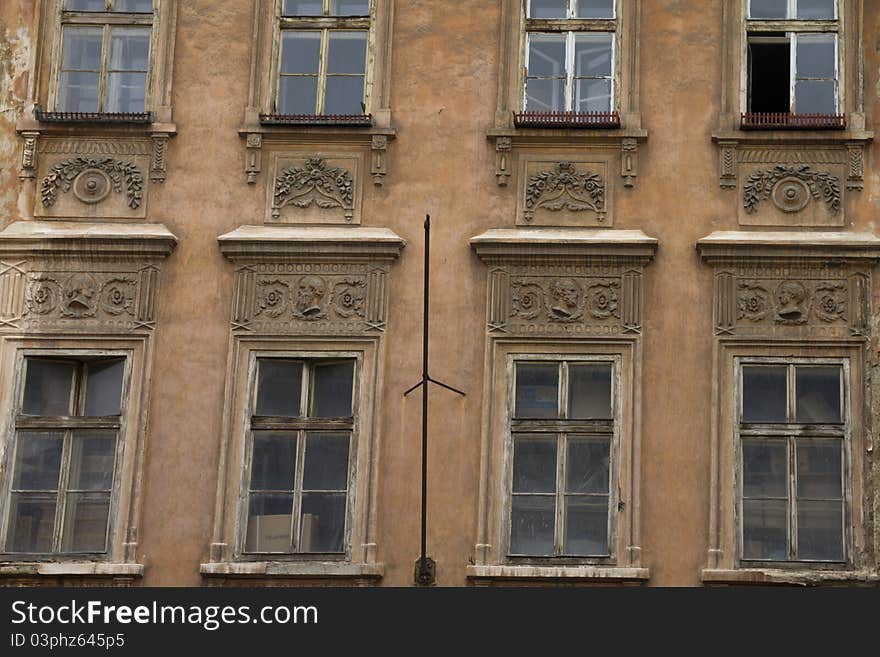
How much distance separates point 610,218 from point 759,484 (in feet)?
7.47

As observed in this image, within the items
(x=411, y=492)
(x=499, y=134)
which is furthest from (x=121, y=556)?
(x=499, y=134)

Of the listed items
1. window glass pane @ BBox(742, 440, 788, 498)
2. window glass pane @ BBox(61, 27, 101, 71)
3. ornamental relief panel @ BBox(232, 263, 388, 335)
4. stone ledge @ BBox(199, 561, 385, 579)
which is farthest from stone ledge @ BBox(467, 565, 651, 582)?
window glass pane @ BBox(61, 27, 101, 71)

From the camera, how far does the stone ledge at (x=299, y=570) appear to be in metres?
14.4

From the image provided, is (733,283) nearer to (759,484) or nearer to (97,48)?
(759,484)

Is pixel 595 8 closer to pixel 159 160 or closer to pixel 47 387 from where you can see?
pixel 159 160

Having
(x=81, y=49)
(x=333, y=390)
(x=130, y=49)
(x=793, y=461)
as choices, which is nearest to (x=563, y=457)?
(x=793, y=461)

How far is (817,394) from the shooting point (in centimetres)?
1464

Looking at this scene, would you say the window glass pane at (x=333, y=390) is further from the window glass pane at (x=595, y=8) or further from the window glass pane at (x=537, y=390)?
the window glass pane at (x=595, y=8)

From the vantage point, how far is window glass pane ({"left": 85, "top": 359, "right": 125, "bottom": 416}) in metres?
15.0

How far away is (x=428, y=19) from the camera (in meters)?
15.6

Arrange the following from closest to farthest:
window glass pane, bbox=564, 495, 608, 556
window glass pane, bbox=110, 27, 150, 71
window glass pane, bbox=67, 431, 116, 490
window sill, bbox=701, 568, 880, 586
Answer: window sill, bbox=701, 568, 880, 586, window glass pane, bbox=564, 495, 608, 556, window glass pane, bbox=67, 431, 116, 490, window glass pane, bbox=110, 27, 150, 71

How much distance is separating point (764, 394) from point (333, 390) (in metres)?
3.17

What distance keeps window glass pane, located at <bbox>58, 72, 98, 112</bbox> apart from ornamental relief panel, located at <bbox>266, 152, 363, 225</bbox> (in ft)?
5.10

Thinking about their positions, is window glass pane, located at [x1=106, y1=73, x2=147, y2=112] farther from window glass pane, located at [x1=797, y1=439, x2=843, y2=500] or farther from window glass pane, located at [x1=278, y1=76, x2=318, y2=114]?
window glass pane, located at [x1=797, y1=439, x2=843, y2=500]
